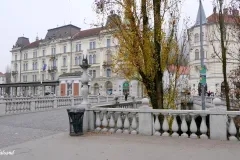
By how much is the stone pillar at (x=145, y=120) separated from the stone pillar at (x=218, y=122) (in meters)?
1.97

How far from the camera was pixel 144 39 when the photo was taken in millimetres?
8805

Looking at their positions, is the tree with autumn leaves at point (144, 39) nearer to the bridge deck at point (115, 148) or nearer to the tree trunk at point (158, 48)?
the tree trunk at point (158, 48)

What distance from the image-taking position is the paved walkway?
5.27 m

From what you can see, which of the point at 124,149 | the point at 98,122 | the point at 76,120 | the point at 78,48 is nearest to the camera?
the point at 124,149

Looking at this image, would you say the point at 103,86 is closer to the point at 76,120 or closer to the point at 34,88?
the point at 34,88

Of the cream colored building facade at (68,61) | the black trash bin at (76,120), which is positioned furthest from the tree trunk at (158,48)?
the cream colored building facade at (68,61)

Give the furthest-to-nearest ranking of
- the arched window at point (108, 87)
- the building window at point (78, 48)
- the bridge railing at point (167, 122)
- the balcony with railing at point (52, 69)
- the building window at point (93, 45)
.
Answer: the balcony with railing at point (52, 69), the building window at point (78, 48), the building window at point (93, 45), the arched window at point (108, 87), the bridge railing at point (167, 122)

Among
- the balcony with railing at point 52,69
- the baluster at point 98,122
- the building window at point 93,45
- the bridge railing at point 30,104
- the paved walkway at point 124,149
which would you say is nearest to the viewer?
Answer: the paved walkway at point 124,149

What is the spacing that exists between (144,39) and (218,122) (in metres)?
4.35

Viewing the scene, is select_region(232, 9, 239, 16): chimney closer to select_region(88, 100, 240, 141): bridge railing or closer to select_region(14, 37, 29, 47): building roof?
select_region(88, 100, 240, 141): bridge railing

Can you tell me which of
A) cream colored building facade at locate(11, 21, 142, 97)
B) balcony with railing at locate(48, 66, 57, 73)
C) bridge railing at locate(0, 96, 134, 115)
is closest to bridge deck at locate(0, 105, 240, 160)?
bridge railing at locate(0, 96, 134, 115)

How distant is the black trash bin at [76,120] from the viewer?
752 centimetres

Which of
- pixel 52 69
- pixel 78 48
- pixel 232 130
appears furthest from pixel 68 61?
pixel 232 130

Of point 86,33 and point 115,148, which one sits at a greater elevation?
point 86,33
